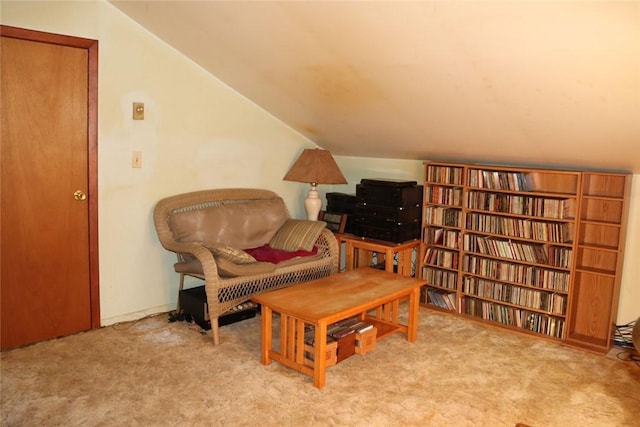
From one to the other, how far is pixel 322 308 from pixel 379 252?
1.56 m

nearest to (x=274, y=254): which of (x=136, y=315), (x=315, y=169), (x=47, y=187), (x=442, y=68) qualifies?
(x=315, y=169)

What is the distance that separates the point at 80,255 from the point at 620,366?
3.50 m

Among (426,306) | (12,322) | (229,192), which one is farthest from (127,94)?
(426,306)

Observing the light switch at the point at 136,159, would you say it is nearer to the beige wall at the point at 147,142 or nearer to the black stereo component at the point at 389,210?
the beige wall at the point at 147,142

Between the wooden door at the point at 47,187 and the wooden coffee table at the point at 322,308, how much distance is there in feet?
4.22

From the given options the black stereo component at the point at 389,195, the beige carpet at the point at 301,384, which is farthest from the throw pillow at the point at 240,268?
the black stereo component at the point at 389,195

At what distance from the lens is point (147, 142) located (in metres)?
3.67

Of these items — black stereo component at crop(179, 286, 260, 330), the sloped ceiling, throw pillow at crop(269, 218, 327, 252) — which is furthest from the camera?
throw pillow at crop(269, 218, 327, 252)

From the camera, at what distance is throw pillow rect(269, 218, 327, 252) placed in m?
3.99

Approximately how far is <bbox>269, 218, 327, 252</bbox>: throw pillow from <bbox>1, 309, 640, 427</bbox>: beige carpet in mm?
771

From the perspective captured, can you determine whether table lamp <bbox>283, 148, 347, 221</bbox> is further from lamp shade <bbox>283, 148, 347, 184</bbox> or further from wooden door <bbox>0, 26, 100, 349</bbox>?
wooden door <bbox>0, 26, 100, 349</bbox>

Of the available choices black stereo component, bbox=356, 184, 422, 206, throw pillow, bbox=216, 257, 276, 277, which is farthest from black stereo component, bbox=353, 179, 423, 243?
throw pillow, bbox=216, 257, 276, 277

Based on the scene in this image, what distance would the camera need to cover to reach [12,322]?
10.4 feet

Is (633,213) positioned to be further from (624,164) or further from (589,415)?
(589,415)
